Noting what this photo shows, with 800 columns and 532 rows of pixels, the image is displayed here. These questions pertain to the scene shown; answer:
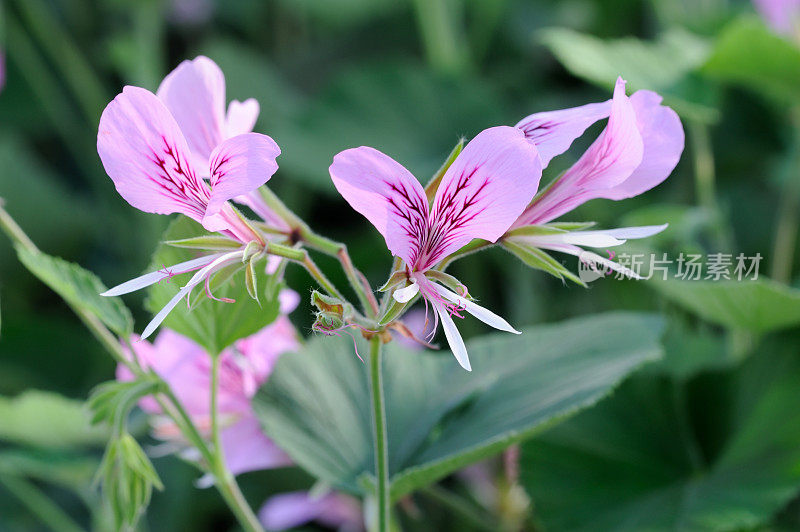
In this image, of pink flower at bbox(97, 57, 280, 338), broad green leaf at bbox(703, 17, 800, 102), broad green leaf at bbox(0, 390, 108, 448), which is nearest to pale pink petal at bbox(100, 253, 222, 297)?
pink flower at bbox(97, 57, 280, 338)

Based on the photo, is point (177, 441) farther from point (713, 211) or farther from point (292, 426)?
point (713, 211)

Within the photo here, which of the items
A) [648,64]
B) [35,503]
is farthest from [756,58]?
[35,503]

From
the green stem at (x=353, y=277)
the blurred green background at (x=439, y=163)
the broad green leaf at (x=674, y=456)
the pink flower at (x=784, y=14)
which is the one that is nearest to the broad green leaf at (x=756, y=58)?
the blurred green background at (x=439, y=163)

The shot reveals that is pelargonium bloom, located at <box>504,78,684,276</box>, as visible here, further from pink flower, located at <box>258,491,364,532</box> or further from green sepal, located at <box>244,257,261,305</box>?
pink flower, located at <box>258,491,364,532</box>

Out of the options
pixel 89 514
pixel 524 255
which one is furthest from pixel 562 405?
pixel 89 514

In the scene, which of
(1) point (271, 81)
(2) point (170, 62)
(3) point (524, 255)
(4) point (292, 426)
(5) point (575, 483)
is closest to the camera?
(3) point (524, 255)

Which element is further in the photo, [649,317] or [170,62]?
[170,62]

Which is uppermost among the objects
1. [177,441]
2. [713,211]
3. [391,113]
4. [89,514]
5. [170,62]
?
[170,62]

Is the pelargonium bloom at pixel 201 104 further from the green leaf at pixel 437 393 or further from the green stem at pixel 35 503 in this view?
the green stem at pixel 35 503
